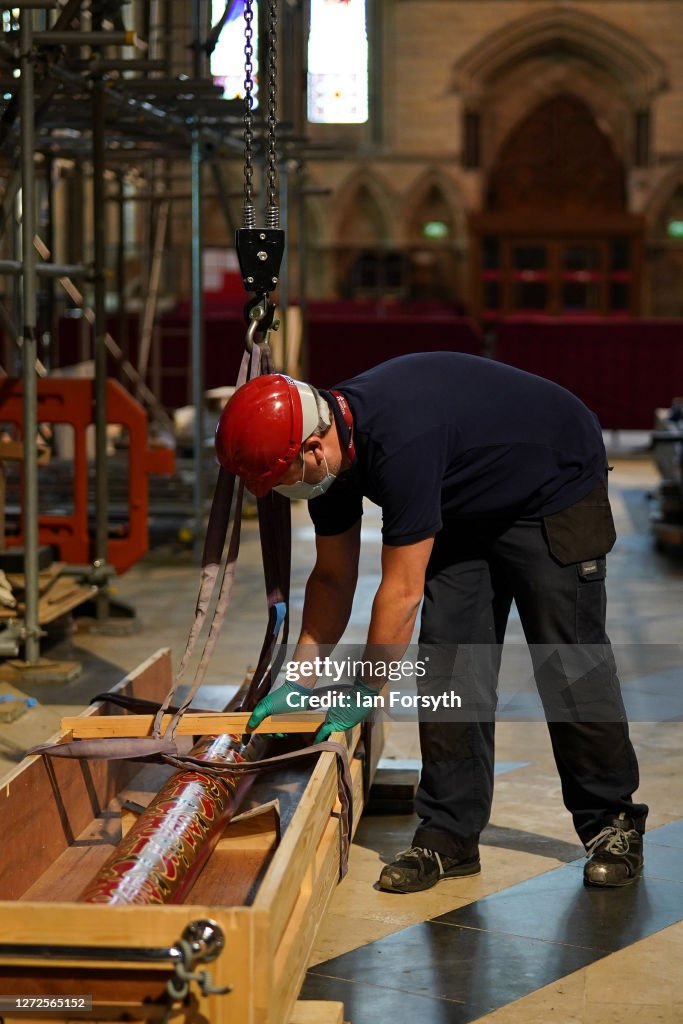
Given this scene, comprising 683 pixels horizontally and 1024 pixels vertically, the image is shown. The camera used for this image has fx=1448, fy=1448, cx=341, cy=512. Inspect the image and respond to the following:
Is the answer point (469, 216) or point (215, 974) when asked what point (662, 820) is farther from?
point (469, 216)

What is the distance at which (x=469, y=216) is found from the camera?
27875 mm

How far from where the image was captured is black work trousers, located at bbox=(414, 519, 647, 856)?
4051 millimetres

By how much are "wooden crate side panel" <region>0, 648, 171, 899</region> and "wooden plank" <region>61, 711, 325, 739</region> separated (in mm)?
96

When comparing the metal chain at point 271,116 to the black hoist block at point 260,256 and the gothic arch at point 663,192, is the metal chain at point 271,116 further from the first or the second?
the gothic arch at point 663,192

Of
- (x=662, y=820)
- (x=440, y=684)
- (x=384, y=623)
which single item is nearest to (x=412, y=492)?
(x=384, y=623)

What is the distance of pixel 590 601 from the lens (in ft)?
13.3

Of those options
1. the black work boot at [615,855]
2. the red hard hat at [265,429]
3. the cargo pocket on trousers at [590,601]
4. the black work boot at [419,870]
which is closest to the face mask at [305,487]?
the red hard hat at [265,429]

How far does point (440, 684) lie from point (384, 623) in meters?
0.58

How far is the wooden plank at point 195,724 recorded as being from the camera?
3928mm

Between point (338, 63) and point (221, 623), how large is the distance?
80.1 feet

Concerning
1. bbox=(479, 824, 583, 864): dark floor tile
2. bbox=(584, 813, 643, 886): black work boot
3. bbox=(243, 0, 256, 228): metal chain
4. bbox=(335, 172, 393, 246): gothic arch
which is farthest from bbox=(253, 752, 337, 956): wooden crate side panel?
bbox=(335, 172, 393, 246): gothic arch

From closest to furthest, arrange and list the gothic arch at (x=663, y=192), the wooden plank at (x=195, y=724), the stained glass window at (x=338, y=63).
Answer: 1. the wooden plank at (x=195, y=724)
2. the stained glass window at (x=338, y=63)
3. the gothic arch at (x=663, y=192)

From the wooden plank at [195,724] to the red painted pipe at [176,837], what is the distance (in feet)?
0.33

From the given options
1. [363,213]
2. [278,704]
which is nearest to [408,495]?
[278,704]
